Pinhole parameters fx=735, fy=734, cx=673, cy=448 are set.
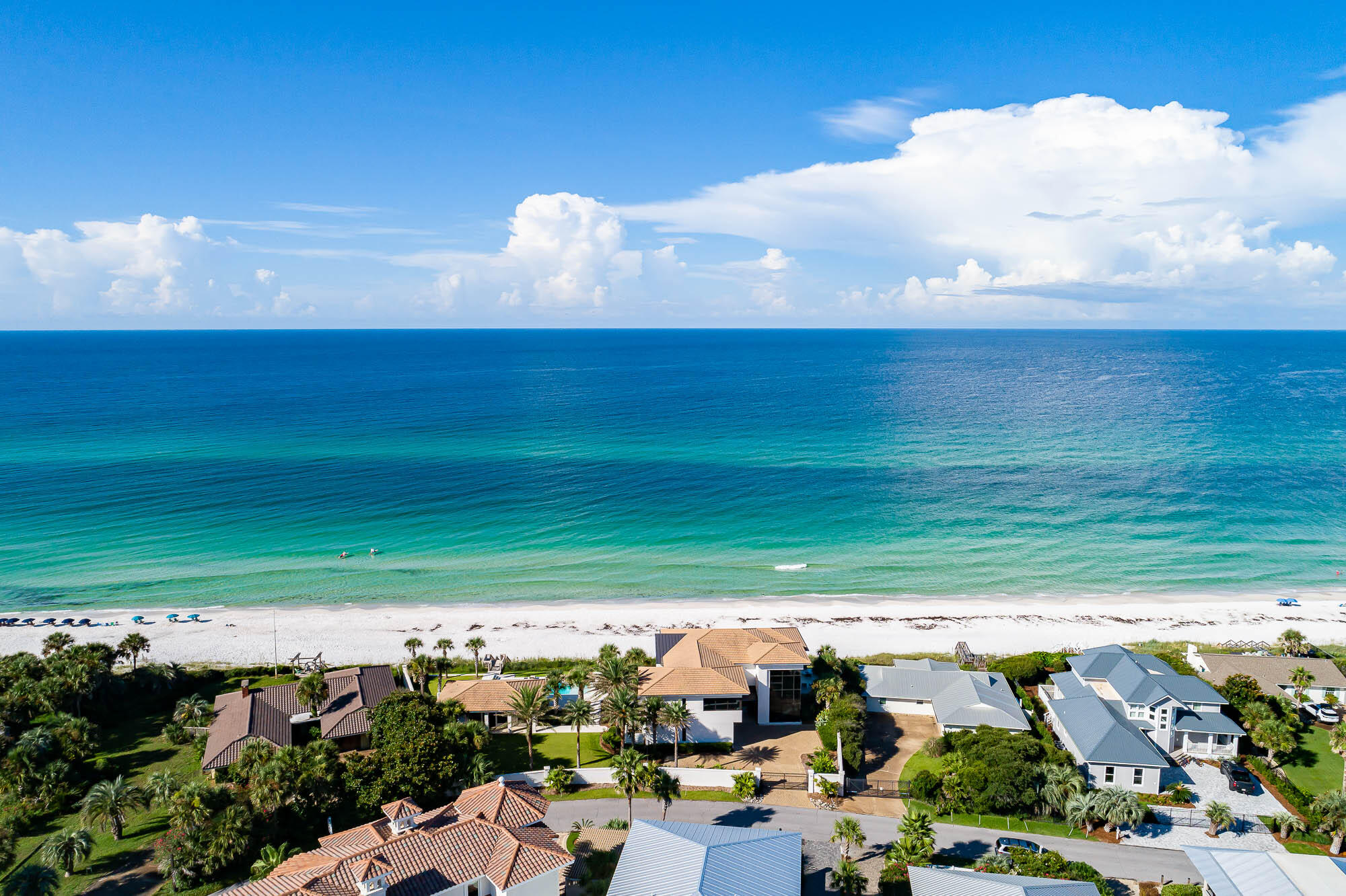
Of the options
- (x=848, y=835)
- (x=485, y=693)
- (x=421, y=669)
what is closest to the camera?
(x=848, y=835)

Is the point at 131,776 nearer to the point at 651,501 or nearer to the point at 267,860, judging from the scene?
the point at 267,860

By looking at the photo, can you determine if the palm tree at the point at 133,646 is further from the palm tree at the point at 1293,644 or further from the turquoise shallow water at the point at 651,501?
the palm tree at the point at 1293,644

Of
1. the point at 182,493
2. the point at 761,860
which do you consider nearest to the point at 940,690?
the point at 761,860

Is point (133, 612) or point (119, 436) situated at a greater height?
point (119, 436)

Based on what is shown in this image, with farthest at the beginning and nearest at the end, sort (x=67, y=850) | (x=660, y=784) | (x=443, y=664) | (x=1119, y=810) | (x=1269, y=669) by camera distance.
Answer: (x=443, y=664) < (x=1269, y=669) < (x=660, y=784) < (x=1119, y=810) < (x=67, y=850)

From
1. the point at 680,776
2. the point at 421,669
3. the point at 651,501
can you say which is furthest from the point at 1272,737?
the point at 651,501

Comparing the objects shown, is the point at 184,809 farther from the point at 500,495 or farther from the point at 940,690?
the point at 500,495

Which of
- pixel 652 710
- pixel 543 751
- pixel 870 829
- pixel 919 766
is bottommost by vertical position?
pixel 543 751
